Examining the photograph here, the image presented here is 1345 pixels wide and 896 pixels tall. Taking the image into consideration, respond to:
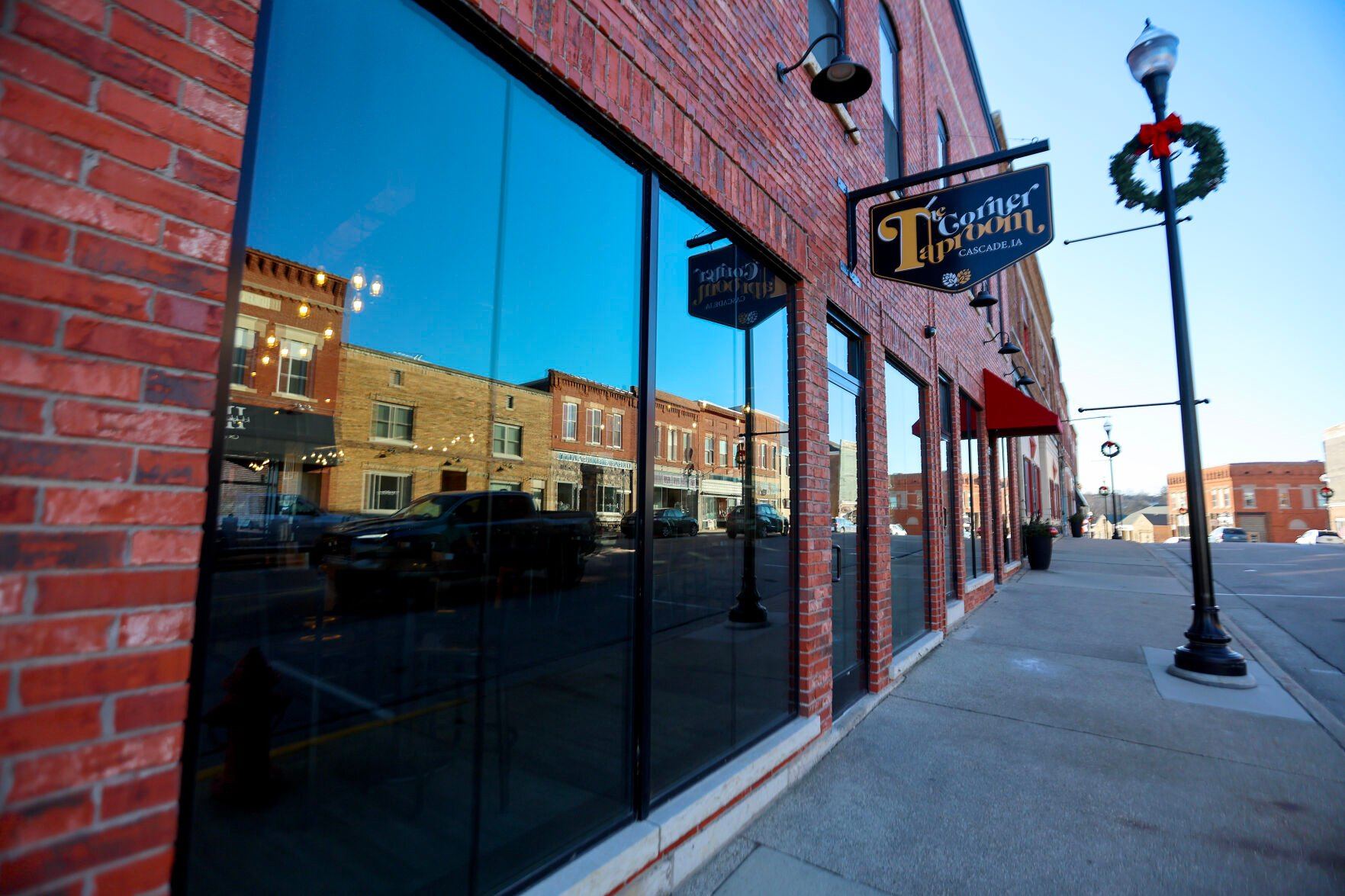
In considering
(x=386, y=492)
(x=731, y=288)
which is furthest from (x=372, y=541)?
(x=731, y=288)

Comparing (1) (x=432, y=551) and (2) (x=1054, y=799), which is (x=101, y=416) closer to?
(1) (x=432, y=551)

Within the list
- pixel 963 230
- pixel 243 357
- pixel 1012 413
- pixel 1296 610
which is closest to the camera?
pixel 243 357

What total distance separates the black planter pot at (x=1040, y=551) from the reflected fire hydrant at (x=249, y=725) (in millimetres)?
17079

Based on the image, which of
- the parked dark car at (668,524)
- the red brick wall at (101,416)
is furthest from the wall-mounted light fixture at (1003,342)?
the red brick wall at (101,416)

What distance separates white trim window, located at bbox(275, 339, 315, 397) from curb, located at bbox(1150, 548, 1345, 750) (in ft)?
21.5

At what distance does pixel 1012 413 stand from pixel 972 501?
2.02 m

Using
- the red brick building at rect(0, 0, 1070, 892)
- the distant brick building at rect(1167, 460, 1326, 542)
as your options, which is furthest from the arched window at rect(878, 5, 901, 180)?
the distant brick building at rect(1167, 460, 1326, 542)

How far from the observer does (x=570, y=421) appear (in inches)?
107

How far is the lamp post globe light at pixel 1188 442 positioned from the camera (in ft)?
19.0

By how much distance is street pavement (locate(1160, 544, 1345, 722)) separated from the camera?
6.48m

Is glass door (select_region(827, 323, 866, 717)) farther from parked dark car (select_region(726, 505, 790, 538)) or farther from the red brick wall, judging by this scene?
the red brick wall

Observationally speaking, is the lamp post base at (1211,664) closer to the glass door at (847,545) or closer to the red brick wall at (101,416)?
the glass door at (847,545)

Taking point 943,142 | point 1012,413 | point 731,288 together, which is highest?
point 943,142

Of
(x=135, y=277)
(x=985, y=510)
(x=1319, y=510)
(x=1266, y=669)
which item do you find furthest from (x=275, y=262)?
(x=1319, y=510)
